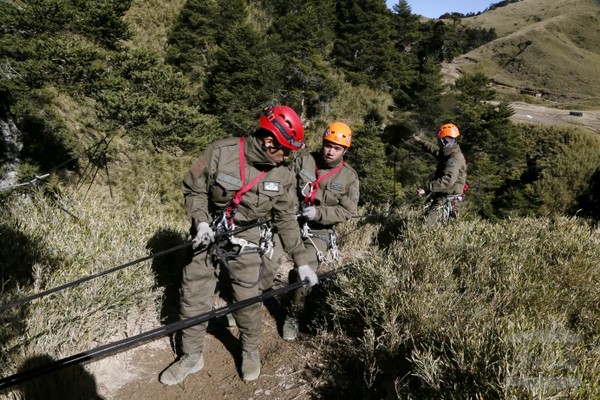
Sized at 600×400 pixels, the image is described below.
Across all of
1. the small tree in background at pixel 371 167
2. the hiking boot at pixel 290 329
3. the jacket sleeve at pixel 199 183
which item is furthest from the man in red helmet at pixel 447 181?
the small tree in background at pixel 371 167

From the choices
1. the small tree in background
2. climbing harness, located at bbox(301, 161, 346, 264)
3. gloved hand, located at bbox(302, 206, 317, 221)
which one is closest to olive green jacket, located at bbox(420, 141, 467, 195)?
climbing harness, located at bbox(301, 161, 346, 264)

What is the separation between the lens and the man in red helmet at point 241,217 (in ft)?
10.2

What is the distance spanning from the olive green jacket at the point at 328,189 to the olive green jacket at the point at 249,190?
71 cm

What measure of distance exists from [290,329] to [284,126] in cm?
238

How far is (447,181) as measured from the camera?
21.1 ft

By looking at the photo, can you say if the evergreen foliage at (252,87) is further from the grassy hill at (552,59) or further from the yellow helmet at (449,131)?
the grassy hill at (552,59)

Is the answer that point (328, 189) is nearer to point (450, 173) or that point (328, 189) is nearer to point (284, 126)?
point (284, 126)

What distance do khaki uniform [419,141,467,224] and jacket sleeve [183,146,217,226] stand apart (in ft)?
15.1

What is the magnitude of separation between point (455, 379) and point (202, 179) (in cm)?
244

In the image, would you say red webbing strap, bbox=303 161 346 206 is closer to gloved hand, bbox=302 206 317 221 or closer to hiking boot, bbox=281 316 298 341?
gloved hand, bbox=302 206 317 221

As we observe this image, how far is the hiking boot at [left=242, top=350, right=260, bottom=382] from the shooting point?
344cm

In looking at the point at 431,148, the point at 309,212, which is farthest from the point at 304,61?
the point at 309,212

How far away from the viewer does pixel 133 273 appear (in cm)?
408

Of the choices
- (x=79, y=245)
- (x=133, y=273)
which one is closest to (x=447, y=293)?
(x=133, y=273)
